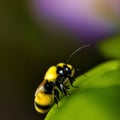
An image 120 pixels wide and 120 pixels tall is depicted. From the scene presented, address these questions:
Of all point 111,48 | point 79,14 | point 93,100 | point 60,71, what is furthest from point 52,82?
point 79,14

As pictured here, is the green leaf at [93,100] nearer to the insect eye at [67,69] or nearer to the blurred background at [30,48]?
the insect eye at [67,69]

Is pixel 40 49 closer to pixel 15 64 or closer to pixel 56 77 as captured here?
pixel 15 64

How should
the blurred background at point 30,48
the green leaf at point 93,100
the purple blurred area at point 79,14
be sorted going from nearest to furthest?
1. the green leaf at point 93,100
2. the purple blurred area at point 79,14
3. the blurred background at point 30,48

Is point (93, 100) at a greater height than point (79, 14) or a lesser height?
greater

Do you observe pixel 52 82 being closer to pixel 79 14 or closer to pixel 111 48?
pixel 111 48

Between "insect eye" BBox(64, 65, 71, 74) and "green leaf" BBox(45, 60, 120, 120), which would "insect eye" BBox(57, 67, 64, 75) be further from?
"green leaf" BBox(45, 60, 120, 120)

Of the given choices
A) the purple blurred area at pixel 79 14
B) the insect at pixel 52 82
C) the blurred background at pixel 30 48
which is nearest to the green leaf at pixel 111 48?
the insect at pixel 52 82

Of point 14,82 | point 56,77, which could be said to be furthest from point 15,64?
point 56,77

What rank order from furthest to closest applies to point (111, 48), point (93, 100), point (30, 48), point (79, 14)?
point (30, 48)
point (79, 14)
point (111, 48)
point (93, 100)
